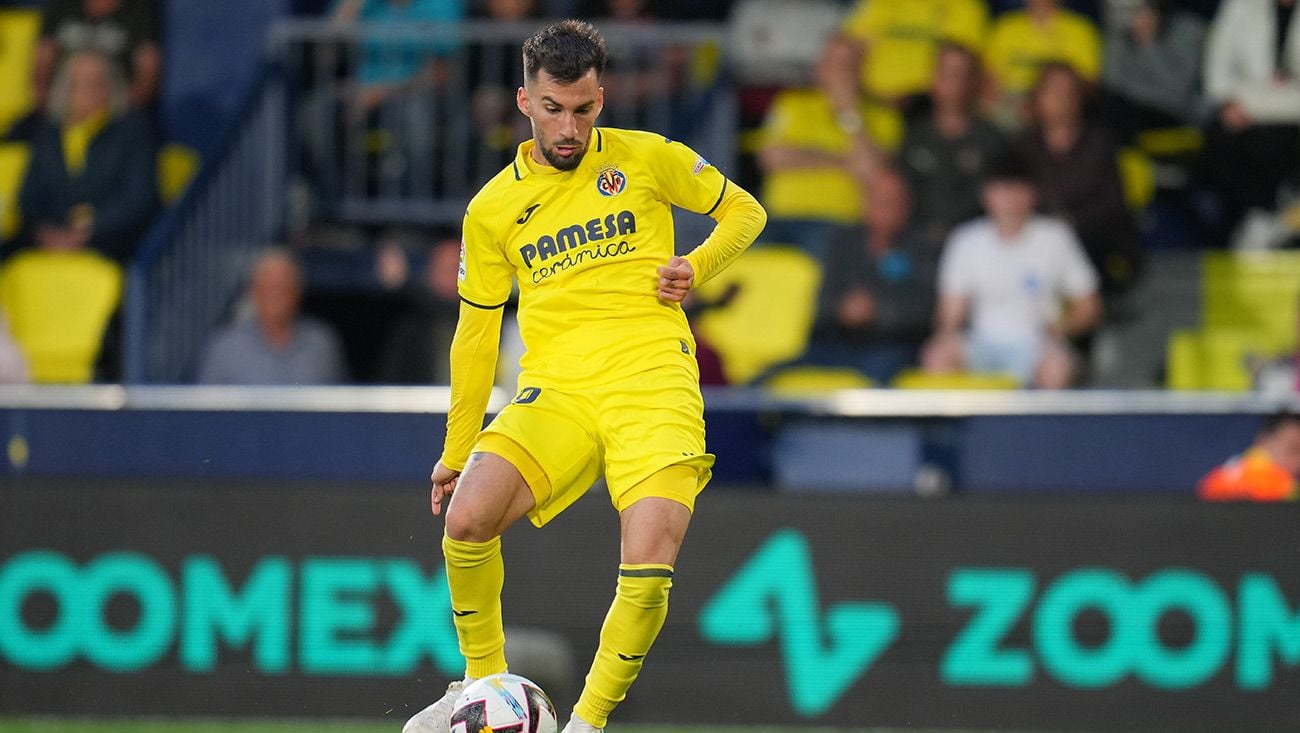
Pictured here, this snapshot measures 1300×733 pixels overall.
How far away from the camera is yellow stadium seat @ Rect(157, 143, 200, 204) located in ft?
42.8

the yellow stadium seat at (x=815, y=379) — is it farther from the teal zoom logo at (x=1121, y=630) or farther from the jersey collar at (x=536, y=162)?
the jersey collar at (x=536, y=162)

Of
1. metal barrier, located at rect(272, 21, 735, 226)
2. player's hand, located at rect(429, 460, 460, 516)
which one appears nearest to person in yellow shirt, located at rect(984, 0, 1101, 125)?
metal barrier, located at rect(272, 21, 735, 226)

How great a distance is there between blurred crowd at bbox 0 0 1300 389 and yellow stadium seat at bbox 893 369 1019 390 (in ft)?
0.08

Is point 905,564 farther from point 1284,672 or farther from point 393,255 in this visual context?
point 393,255

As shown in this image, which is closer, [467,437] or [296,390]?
[467,437]

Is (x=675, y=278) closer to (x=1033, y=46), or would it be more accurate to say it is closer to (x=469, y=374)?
(x=469, y=374)

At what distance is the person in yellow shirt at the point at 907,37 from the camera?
1255cm

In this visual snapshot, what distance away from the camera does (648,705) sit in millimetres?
8797

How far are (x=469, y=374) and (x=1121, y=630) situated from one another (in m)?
3.46

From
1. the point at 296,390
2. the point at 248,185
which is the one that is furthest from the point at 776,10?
the point at 296,390

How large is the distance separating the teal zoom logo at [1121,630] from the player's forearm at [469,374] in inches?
114

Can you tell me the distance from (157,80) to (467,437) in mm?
7184

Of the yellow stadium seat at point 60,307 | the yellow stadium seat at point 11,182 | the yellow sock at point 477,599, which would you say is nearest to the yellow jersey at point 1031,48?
the yellow stadium seat at point 60,307

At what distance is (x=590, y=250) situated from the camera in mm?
6539
